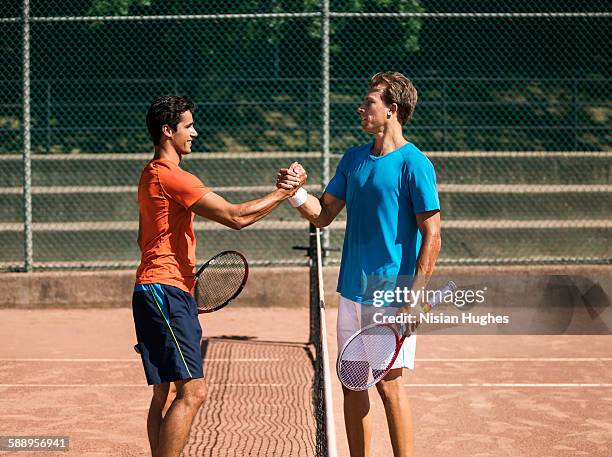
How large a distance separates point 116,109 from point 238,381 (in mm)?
9700

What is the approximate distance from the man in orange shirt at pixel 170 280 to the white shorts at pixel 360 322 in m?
0.66

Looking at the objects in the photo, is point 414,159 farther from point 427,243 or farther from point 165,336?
point 165,336

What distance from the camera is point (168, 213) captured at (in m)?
4.65

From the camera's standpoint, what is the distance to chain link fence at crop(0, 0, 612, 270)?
12922 mm

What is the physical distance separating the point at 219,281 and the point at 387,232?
59.4 inches

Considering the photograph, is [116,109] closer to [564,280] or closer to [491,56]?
[491,56]

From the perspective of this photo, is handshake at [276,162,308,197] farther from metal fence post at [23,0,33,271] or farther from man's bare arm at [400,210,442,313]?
metal fence post at [23,0,33,271]

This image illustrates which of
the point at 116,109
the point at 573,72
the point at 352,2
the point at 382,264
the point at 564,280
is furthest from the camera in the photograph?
the point at 573,72

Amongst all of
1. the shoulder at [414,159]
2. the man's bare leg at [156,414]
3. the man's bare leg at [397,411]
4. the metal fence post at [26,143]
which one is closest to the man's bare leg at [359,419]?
the man's bare leg at [397,411]

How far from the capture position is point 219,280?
5.84 meters

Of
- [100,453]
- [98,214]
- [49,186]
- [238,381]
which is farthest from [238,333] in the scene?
[49,186]

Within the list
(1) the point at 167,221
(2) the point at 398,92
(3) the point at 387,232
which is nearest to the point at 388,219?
(3) the point at 387,232

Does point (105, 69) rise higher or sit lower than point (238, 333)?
higher

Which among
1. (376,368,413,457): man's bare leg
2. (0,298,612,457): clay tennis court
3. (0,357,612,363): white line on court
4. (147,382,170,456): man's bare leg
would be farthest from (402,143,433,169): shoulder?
(0,357,612,363): white line on court
